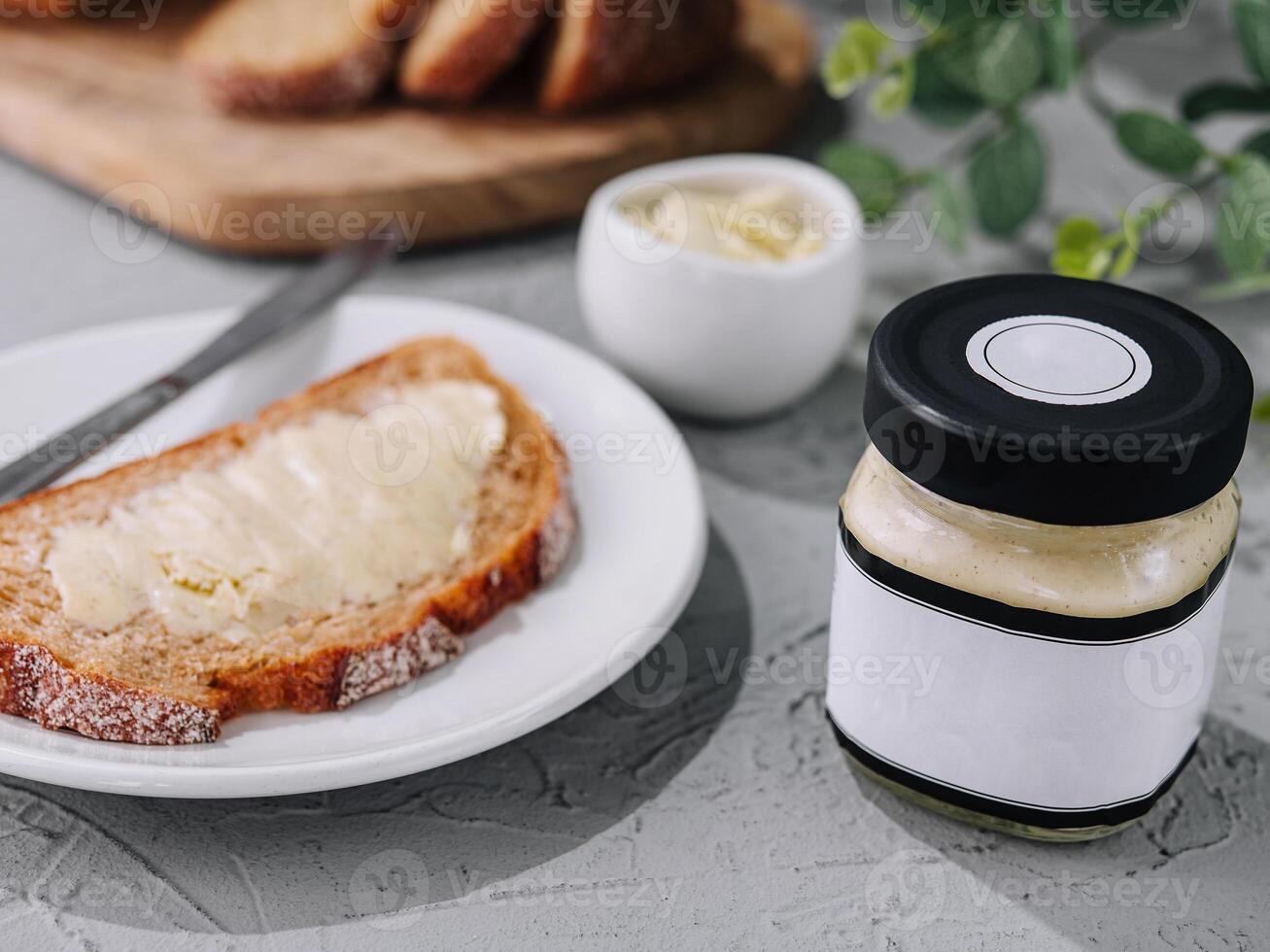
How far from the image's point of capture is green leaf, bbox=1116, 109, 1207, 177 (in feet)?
5.72

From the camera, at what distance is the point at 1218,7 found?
2840 millimetres

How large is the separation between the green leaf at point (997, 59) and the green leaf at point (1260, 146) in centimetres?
31

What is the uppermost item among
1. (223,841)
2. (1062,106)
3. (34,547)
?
(34,547)

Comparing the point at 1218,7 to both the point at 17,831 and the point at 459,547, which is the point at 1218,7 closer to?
the point at 459,547

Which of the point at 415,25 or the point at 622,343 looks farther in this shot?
the point at 415,25

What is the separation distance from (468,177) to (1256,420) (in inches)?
48.7

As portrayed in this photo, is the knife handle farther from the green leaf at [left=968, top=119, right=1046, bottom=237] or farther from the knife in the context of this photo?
the green leaf at [left=968, top=119, right=1046, bottom=237]

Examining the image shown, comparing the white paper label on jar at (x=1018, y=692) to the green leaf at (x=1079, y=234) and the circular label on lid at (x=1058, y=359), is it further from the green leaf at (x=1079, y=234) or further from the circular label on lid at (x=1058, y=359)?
the green leaf at (x=1079, y=234)

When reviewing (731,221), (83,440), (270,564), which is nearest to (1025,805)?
(270,564)

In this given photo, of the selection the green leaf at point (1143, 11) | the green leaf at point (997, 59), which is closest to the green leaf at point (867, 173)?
the green leaf at point (997, 59)

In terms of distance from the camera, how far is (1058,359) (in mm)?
1004

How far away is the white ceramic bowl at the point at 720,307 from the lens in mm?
1618

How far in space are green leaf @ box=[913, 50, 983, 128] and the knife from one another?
0.86 metres

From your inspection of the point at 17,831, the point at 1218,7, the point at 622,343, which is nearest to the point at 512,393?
the point at 622,343
